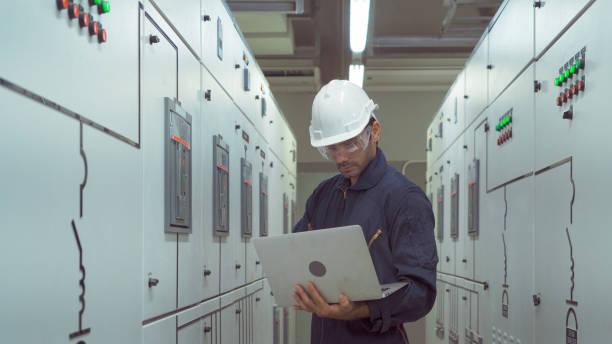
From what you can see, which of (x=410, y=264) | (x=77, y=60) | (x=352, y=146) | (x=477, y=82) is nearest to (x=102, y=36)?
(x=77, y=60)

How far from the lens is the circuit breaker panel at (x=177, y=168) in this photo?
256cm

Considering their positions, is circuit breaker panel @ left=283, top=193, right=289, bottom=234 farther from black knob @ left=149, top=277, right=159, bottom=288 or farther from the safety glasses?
black knob @ left=149, top=277, right=159, bottom=288

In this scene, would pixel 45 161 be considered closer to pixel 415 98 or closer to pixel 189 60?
pixel 189 60

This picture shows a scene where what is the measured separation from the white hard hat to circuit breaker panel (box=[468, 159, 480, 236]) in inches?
89.5

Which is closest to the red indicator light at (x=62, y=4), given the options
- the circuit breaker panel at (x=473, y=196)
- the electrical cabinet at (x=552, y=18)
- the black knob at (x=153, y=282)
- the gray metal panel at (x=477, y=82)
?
the black knob at (x=153, y=282)

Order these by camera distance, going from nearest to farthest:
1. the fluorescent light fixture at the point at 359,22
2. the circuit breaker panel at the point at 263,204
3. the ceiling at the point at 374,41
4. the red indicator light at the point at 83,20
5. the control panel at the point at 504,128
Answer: the red indicator light at the point at 83,20 < the control panel at the point at 504,128 < the fluorescent light fixture at the point at 359,22 < the circuit breaker panel at the point at 263,204 < the ceiling at the point at 374,41

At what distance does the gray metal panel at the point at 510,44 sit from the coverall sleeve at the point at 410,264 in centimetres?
131

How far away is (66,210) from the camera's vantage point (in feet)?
5.34

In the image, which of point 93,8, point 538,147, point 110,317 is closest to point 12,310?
point 110,317

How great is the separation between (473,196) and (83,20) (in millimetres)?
3508

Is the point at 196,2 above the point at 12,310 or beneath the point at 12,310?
above

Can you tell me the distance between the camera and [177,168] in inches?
106

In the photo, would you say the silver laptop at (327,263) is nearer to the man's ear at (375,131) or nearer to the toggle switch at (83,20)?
the man's ear at (375,131)

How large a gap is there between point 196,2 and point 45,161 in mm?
1749
